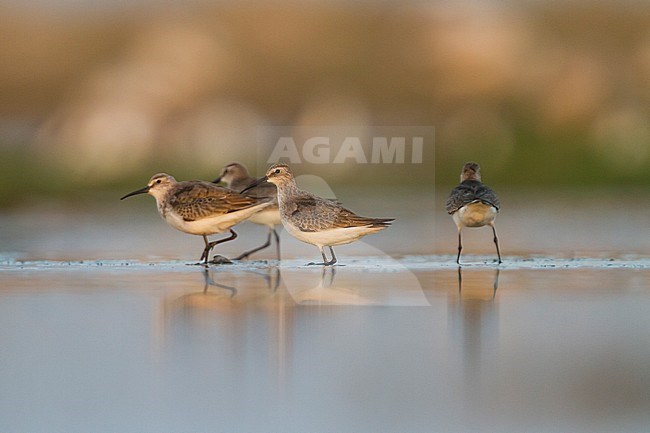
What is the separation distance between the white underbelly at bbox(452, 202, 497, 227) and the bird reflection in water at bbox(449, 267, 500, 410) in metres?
0.91

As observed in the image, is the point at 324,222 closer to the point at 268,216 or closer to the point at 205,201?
the point at 205,201

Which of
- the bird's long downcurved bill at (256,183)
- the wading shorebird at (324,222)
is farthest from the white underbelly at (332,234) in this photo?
the bird's long downcurved bill at (256,183)

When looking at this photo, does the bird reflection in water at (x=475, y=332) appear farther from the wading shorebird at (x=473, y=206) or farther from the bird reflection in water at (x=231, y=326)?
the wading shorebird at (x=473, y=206)

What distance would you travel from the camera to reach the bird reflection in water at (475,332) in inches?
172

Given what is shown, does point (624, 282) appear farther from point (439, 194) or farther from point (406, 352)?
point (439, 194)

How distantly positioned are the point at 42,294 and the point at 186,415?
Result: 264 centimetres

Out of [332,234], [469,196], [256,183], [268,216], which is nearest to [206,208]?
[256,183]

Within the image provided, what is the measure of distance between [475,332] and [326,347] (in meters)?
0.71

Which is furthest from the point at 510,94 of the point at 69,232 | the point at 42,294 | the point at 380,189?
the point at 42,294

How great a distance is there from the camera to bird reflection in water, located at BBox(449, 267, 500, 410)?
14.3ft

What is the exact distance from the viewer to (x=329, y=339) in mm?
5129

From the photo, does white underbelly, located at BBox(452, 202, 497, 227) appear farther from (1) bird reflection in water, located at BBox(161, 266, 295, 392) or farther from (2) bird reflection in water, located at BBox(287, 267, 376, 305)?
(1) bird reflection in water, located at BBox(161, 266, 295, 392)

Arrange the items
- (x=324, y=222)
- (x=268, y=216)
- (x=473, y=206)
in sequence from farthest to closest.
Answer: (x=268, y=216) < (x=473, y=206) < (x=324, y=222)

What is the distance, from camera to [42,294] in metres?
6.37
